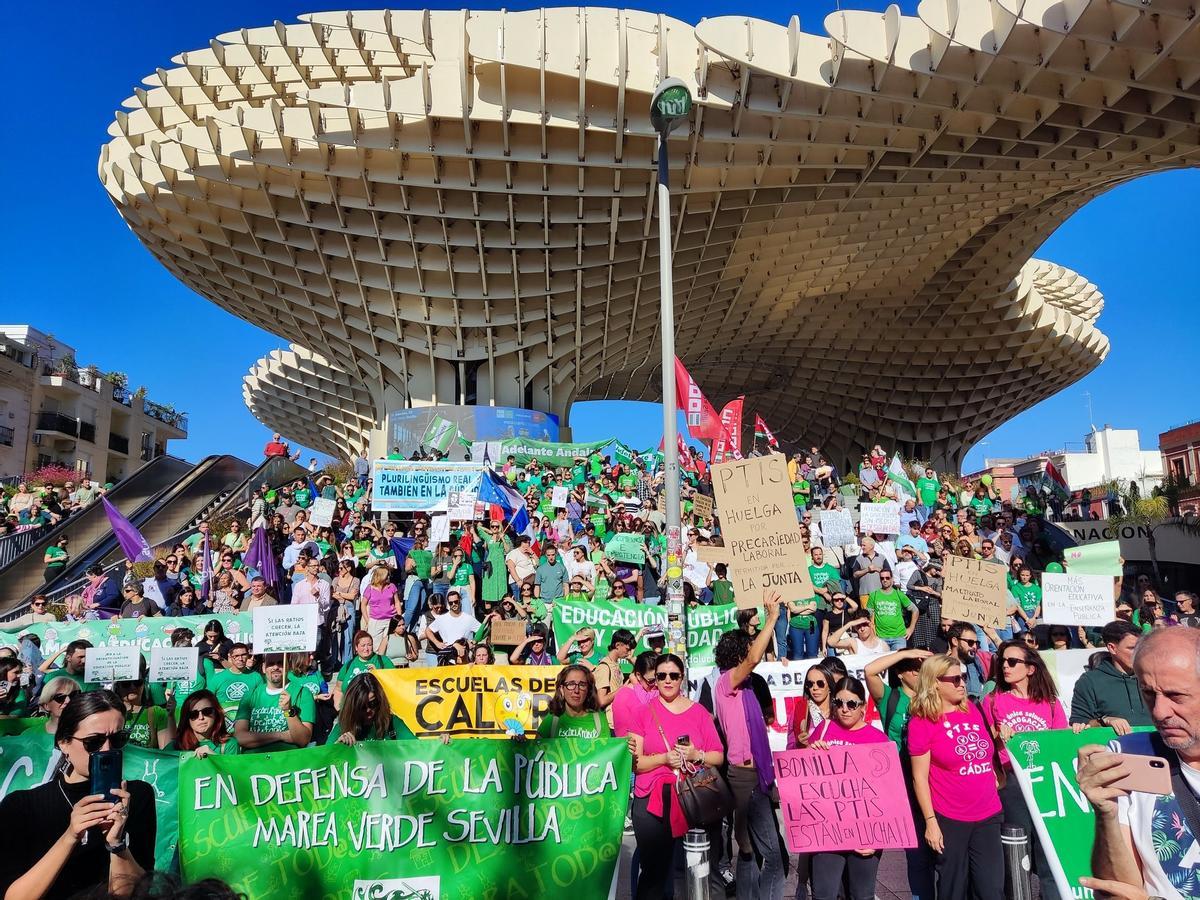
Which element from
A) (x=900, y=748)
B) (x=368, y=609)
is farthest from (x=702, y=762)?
(x=368, y=609)

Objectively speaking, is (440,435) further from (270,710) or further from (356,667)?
(270,710)

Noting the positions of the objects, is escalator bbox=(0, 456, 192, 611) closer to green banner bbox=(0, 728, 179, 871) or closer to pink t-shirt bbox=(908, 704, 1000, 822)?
green banner bbox=(0, 728, 179, 871)

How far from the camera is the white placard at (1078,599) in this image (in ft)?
27.7

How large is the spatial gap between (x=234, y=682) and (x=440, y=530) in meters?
7.44

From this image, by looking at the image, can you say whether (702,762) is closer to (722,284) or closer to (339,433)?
(722,284)

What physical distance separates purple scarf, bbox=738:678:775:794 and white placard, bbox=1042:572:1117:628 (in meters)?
4.81

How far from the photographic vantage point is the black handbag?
452cm

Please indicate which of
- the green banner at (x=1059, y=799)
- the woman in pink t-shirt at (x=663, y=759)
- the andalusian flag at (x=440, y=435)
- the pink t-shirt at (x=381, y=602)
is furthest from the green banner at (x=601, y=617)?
the andalusian flag at (x=440, y=435)

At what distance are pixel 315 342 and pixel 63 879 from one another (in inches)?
1279

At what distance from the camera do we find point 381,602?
410 inches

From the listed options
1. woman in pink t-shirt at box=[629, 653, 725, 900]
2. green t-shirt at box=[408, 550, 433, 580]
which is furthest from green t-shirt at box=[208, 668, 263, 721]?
green t-shirt at box=[408, 550, 433, 580]

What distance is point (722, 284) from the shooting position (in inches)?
1232

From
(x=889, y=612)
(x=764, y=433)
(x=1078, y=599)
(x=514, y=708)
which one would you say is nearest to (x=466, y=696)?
(x=514, y=708)

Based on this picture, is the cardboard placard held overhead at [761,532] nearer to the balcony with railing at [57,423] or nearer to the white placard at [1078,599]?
the white placard at [1078,599]
